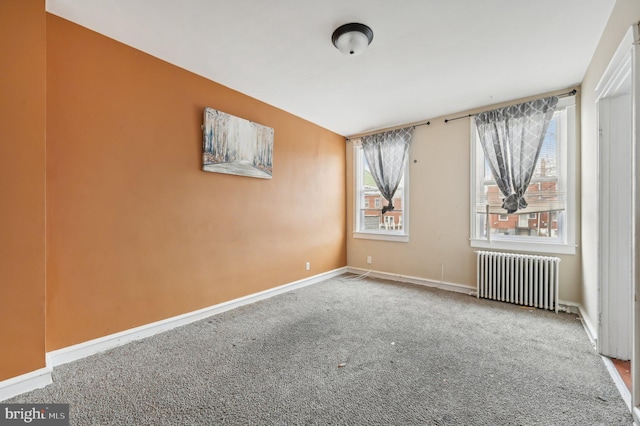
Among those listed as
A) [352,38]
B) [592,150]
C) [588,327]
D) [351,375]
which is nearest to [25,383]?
[351,375]

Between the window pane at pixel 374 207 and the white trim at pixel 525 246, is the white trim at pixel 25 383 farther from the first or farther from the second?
the white trim at pixel 525 246

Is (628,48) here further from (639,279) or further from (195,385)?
(195,385)

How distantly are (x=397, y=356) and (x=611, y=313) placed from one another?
1.72m

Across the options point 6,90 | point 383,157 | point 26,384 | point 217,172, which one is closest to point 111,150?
point 6,90

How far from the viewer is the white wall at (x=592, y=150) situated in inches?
73.9

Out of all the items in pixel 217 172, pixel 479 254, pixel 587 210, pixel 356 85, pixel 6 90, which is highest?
pixel 356 85

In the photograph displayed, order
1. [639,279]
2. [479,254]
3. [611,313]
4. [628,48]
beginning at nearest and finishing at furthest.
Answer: [639,279], [628,48], [611,313], [479,254]

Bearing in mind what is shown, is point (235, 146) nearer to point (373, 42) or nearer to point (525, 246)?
point (373, 42)

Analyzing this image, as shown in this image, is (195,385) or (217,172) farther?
(217,172)

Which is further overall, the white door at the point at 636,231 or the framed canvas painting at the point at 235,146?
the framed canvas painting at the point at 235,146

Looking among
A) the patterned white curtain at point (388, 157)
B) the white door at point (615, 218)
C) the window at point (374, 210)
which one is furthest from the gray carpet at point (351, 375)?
the patterned white curtain at point (388, 157)

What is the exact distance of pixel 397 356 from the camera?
220cm

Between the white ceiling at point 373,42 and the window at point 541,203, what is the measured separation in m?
0.58

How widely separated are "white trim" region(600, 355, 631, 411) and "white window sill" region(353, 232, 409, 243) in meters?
2.60
